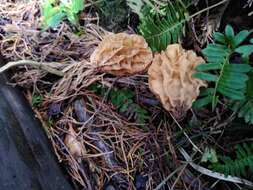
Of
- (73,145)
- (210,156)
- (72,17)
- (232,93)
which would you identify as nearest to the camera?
(232,93)

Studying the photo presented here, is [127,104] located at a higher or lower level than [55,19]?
lower

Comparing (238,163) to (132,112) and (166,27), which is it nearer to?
(132,112)

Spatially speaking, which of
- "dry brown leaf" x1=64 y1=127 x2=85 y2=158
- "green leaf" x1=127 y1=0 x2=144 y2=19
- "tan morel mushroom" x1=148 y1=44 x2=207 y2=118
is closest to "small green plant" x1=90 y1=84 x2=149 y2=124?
"tan morel mushroom" x1=148 y1=44 x2=207 y2=118

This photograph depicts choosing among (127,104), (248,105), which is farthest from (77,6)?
(248,105)

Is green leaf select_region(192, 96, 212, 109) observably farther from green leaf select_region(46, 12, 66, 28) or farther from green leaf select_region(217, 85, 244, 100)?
green leaf select_region(46, 12, 66, 28)

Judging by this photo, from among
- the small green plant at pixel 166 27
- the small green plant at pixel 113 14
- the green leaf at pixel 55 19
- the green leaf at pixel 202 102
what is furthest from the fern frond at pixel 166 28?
the green leaf at pixel 55 19

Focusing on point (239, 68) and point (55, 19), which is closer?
point (239, 68)
